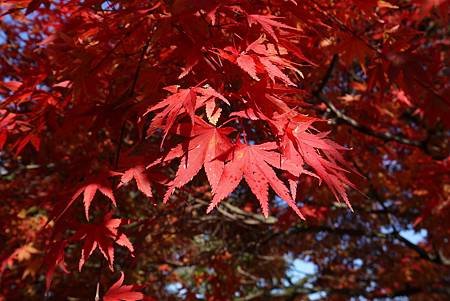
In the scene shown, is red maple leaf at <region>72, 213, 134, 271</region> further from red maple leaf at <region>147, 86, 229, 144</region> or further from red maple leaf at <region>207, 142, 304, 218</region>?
red maple leaf at <region>207, 142, 304, 218</region>

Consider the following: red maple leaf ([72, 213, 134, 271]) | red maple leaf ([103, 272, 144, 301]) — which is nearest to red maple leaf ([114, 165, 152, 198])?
red maple leaf ([72, 213, 134, 271])

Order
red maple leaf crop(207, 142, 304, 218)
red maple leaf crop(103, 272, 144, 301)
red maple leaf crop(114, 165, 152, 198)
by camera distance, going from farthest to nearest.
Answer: red maple leaf crop(103, 272, 144, 301), red maple leaf crop(114, 165, 152, 198), red maple leaf crop(207, 142, 304, 218)

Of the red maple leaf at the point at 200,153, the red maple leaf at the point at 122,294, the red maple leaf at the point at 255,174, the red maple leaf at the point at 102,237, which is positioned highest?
the red maple leaf at the point at 255,174

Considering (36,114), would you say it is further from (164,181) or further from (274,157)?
(274,157)

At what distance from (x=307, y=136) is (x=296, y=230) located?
3.32m

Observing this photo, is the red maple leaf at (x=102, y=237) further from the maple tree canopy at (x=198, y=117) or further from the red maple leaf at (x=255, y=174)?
the red maple leaf at (x=255, y=174)

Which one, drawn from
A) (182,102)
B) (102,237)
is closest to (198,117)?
(182,102)

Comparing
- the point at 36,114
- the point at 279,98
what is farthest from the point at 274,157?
the point at 36,114

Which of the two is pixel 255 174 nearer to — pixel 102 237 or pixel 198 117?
pixel 198 117

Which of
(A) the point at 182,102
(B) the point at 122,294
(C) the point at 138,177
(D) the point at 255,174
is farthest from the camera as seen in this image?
(B) the point at 122,294

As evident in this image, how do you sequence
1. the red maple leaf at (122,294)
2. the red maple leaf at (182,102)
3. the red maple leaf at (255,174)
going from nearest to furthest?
the red maple leaf at (255,174), the red maple leaf at (182,102), the red maple leaf at (122,294)

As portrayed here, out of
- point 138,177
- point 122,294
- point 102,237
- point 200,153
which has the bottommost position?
point 122,294

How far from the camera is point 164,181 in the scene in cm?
179

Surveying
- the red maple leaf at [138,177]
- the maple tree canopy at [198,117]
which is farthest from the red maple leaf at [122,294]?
the red maple leaf at [138,177]
